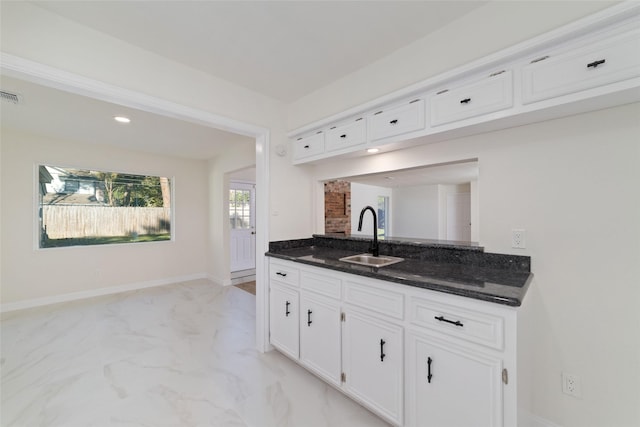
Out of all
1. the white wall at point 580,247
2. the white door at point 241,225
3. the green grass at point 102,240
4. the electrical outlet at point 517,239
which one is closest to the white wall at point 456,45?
the white wall at point 580,247

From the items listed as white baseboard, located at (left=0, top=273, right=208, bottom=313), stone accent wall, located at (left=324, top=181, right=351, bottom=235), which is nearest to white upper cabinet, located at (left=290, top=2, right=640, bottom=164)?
stone accent wall, located at (left=324, top=181, right=351, bottom=235)

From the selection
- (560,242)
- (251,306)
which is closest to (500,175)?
(560,242)

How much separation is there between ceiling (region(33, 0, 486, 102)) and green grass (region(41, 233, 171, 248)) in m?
3.78

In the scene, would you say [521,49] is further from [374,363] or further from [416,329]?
[374,363]

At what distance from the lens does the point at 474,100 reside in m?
1.50

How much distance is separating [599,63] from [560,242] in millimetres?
897

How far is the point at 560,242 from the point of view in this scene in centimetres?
144

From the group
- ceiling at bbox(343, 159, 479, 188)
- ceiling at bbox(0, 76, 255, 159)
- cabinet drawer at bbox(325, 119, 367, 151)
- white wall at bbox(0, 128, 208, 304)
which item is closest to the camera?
cabinet drawer at bbox(325, 119, 367, 151)

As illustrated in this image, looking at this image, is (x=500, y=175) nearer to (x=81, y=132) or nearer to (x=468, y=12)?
(x=468, y=12)

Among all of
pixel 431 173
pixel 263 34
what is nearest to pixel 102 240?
pixel 263 34

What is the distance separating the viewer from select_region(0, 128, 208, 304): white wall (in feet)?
11.6

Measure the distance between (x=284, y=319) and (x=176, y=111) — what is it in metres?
1.96

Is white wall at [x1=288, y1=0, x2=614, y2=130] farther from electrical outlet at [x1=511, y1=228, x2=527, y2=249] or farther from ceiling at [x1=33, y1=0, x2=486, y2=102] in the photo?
electrical outlet at [x1=511, y1=228, x2=527, y2=249]

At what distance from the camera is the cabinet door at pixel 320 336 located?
72.4 inches
